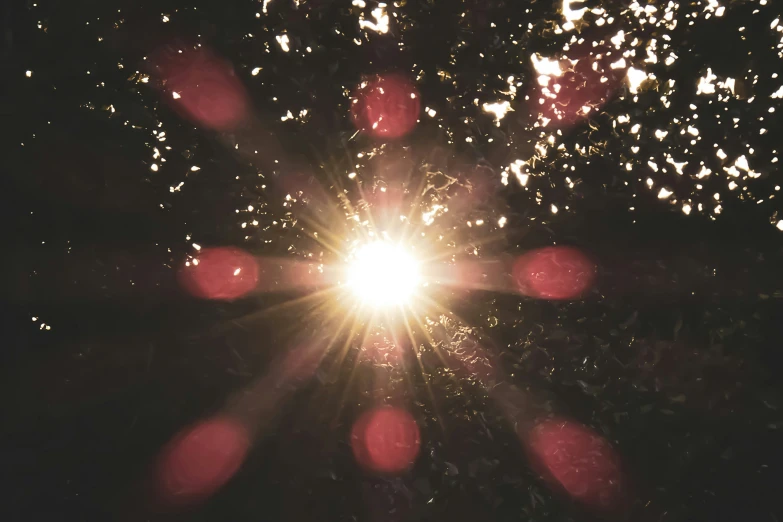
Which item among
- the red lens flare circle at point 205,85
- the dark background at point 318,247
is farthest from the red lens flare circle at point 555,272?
the red lens flare circle at point 205,85

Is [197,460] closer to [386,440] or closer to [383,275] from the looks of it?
[386,440]

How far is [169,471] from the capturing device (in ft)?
7.51

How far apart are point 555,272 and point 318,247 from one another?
1385mm

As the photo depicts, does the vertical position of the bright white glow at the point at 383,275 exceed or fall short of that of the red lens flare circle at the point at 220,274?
it exceeds it

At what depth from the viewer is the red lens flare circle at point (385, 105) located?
8.10 ft

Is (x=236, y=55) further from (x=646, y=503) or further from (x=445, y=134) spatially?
(x=646, y=503)

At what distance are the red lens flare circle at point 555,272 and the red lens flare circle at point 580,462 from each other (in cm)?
80

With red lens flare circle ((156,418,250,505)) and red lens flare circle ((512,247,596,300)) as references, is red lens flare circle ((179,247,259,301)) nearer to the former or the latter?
red lens flare circle ((156,418,250,505))

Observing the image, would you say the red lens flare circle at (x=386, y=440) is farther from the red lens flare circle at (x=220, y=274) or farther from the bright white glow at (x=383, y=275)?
the red lens flare circle at (x=220, y=274)

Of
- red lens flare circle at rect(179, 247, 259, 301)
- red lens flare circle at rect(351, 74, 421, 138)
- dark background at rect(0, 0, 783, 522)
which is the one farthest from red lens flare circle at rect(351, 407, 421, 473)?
red lens flare circle at rect(351, 74, 421, 138)

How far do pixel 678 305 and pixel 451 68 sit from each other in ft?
6.12

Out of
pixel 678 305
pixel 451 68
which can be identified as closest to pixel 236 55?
pixel 451 68

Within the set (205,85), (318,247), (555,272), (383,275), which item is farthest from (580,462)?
(205,85)

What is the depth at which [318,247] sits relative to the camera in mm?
2658
